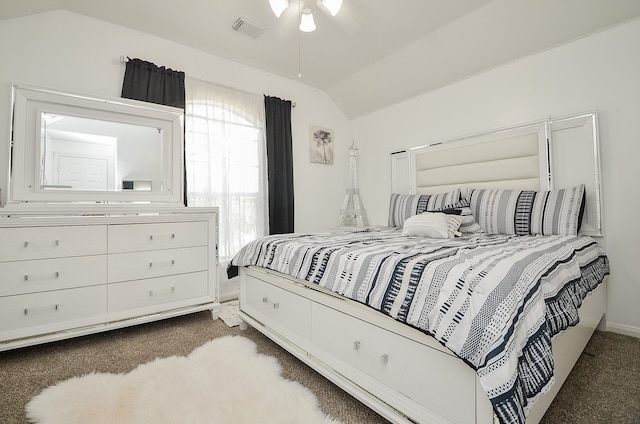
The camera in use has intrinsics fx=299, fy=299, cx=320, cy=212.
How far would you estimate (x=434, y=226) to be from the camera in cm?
209

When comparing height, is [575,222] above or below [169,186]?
below

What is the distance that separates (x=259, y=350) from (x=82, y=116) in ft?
7.27

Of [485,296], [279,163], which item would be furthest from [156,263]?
[485,296]

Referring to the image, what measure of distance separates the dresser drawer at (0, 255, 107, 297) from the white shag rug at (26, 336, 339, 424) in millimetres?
676

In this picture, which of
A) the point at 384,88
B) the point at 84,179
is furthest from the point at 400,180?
the point at 84,179

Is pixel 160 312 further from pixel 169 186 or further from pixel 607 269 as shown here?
pixel 607 269

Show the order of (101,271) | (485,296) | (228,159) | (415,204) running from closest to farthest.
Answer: (485,296) < (101,271) < (415,204) < (228,159)

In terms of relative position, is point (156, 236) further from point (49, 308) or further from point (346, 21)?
point (346, 21)

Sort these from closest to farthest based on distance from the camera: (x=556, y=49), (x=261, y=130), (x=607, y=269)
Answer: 1. (x=607, y=269)
2. (x=556, y=49)
3. (x=261, y=130)

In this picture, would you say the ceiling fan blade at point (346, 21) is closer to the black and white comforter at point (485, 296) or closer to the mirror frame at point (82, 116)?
the mirror frame at point (82, 116)

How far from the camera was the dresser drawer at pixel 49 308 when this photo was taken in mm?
1781

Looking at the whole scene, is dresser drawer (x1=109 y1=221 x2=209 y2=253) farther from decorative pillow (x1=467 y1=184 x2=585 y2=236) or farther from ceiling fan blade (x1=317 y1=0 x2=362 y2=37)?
decorative pillow (x1=467 y1=184 x2=585 y2=236)

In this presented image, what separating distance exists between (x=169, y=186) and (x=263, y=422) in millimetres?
2095

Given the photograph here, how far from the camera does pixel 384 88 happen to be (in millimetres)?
3529
